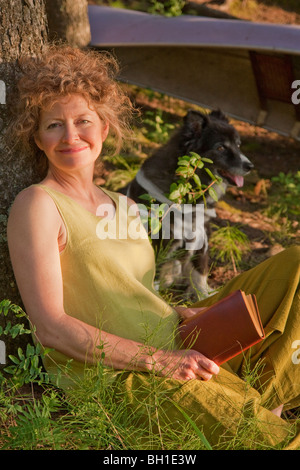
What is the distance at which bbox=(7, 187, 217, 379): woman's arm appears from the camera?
6.82 feet

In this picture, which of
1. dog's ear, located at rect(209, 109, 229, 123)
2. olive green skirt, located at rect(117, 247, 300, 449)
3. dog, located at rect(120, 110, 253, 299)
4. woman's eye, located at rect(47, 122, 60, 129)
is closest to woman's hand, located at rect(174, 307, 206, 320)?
olive green skirt, located at rect(117, 247, 300, 449)

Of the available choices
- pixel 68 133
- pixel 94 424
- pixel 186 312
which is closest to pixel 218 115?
pixel 186 312

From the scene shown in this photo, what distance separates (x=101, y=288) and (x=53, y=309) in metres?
0.24

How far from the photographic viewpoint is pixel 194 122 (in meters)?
4.08

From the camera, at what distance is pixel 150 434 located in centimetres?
204

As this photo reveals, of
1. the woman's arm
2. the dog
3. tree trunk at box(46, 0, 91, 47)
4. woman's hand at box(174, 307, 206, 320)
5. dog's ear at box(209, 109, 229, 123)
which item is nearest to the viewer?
the woman's arm

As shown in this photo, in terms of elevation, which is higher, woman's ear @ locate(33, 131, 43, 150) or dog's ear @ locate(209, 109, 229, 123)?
woman's ear @ locate(33, 131, 43, 150)

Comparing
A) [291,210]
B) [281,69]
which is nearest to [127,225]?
[291,210]

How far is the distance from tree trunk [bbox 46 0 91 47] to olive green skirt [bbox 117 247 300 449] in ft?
9.46

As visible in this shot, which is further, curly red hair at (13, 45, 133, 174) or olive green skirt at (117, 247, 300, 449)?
curly red hair at (13, 45, 133, 174)

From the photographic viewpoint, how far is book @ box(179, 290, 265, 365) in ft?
6.93

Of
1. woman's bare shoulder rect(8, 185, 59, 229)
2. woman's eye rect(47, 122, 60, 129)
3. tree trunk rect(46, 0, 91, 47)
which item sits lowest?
woman's bare shoulder rect(8, 185, 59, 229)

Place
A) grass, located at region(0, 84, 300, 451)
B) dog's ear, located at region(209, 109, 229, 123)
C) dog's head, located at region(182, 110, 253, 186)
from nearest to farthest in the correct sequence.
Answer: grass, located at region(0, 84, 300, 451) → dog's head, located at region(182, 110, 253, 186) → dog's ear, located at region(209, 109, 229, 123)

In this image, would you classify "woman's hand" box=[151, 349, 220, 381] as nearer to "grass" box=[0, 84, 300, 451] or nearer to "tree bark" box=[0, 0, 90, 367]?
"grass" box=[0, 84, 300, 451]
